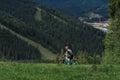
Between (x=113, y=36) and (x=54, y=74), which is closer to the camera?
(x=54, y=74)

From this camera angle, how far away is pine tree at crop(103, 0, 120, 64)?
66.1m

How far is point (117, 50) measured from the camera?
6619 cm

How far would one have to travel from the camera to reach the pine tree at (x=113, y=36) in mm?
66125

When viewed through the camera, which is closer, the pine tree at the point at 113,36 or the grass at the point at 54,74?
the grass at the point at 54,74

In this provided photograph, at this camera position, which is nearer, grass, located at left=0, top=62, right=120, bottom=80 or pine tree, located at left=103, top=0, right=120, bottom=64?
grass, located at left=0, top=62, right=120, bottom=80

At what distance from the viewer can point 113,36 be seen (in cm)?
6869

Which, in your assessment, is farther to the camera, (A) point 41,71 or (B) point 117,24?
(B) point 117,24

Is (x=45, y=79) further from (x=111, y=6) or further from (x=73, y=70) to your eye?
(x=111, y=6)

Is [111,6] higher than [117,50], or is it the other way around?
[111,6]

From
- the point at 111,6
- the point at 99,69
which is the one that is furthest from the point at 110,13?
the point at 99,69

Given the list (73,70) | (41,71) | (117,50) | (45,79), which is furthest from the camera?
(117,50)

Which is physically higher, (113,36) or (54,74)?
(54,74)

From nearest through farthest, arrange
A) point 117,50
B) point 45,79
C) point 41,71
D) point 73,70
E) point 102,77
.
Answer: point 45,79, point 102,77, point 41,71, point 73,70, point 117,50

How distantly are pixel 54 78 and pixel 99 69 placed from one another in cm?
729
